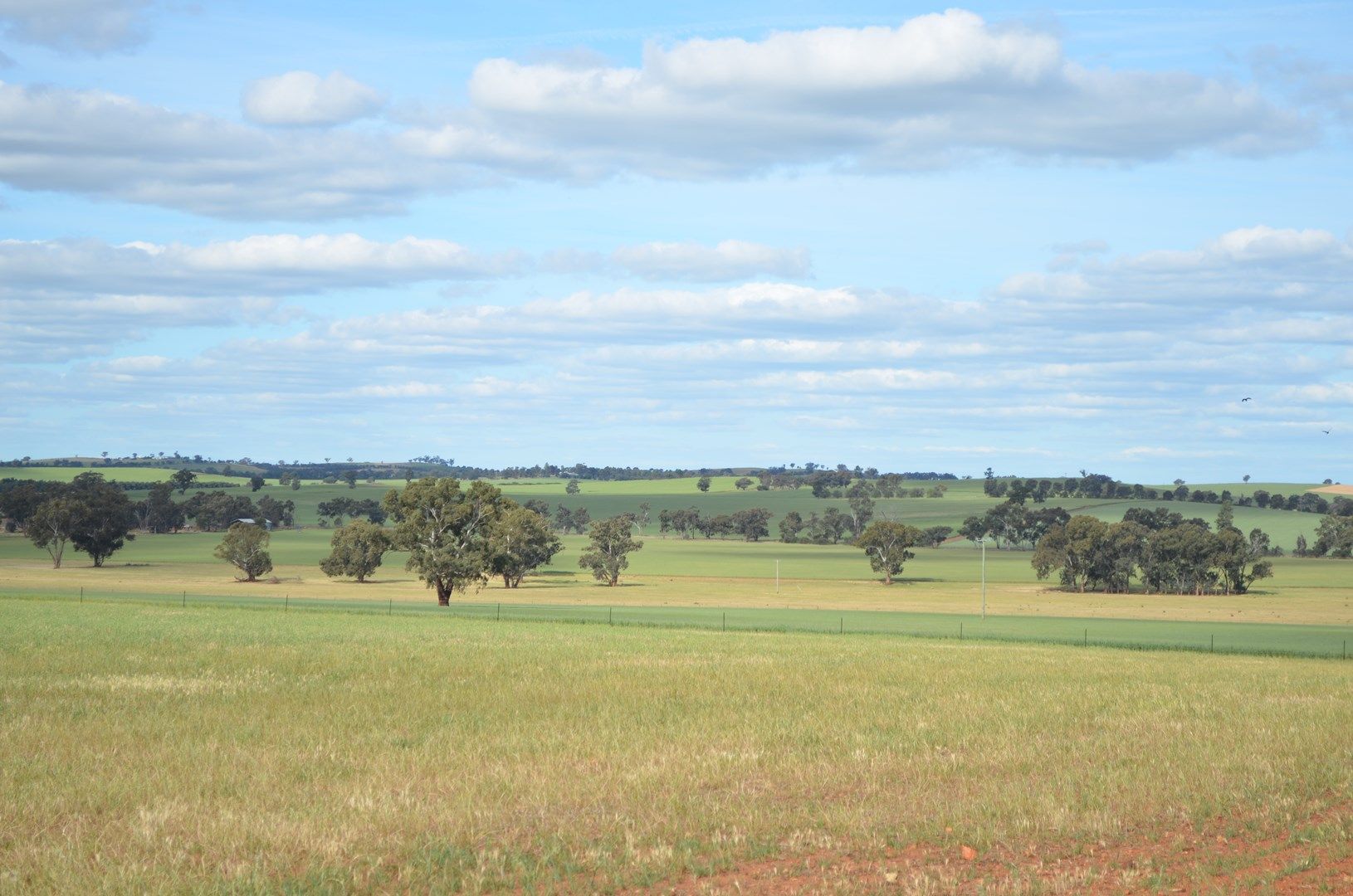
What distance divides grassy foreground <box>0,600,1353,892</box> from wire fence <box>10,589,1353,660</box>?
20312 millimetres

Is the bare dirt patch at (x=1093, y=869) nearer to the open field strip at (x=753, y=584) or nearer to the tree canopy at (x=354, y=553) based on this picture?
the open field strip at (x=753, y=584)

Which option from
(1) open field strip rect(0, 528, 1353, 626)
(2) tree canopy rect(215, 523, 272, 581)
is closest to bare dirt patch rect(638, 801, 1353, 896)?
(1) open field strip rect(0, 528, 1353, 626)

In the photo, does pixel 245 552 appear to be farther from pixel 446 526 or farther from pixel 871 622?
Answer: pixel 871 622

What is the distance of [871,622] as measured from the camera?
252 feet

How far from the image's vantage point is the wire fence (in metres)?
63.5

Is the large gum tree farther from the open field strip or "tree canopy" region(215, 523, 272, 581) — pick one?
"tree canopy" region(215, 523, 272, 581)

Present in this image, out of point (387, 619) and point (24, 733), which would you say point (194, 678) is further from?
point (387, 619)

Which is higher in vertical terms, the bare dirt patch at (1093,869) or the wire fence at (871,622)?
the bare dirt patch at (1093,869)

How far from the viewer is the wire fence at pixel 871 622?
208 feet

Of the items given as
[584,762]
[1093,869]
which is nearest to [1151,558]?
[584,762]

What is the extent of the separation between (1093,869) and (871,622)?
60890mm

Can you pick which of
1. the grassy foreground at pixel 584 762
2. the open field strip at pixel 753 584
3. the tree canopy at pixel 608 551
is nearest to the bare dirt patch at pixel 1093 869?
the grassy foreground at pixel 584 762

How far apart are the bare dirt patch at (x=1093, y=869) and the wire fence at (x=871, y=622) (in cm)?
4278

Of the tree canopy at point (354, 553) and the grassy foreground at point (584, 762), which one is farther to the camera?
the tree canopy at point (354, 553)
